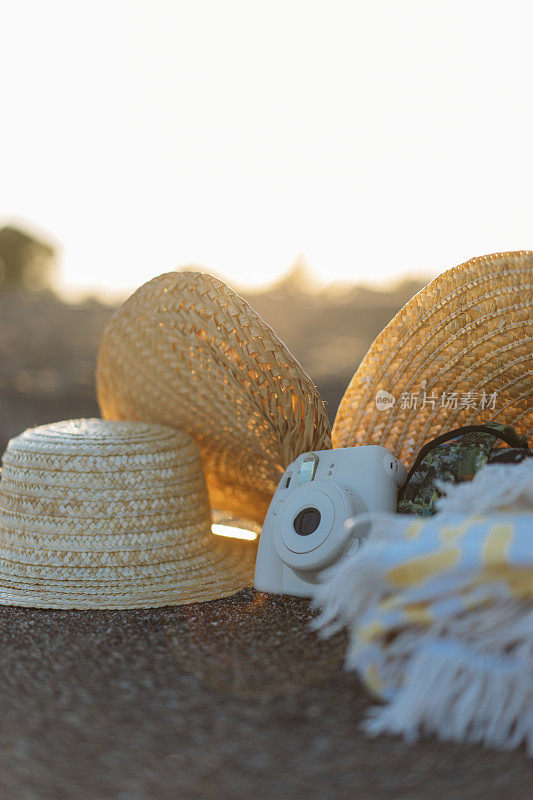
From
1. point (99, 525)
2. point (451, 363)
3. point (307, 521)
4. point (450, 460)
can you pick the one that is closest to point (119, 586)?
point (99, 525)

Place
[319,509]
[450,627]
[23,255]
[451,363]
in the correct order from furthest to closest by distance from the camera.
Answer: [23,255], [451,363], [319,509], [450,627]

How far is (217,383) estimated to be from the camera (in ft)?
6.38

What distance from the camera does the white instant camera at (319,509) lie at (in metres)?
1.52

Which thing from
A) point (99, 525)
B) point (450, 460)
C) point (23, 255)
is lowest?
point (99, 525)

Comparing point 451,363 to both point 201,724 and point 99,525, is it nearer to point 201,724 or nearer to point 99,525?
point 99,525

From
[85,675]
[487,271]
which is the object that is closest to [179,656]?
[85,675]

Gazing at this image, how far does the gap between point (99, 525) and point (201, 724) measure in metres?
0.67

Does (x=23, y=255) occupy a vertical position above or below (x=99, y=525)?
above

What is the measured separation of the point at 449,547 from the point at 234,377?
944 millimetres

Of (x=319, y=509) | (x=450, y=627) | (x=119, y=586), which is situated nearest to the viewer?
(x=450, y=627)

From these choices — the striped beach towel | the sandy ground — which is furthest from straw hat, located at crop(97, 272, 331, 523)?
the striped beach towel

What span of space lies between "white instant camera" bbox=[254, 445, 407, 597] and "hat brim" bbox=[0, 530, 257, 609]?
0.16 metres

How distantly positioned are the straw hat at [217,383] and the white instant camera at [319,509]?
19 cm

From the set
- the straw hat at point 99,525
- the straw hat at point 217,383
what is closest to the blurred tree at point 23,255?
the straw hat at point 217,383
